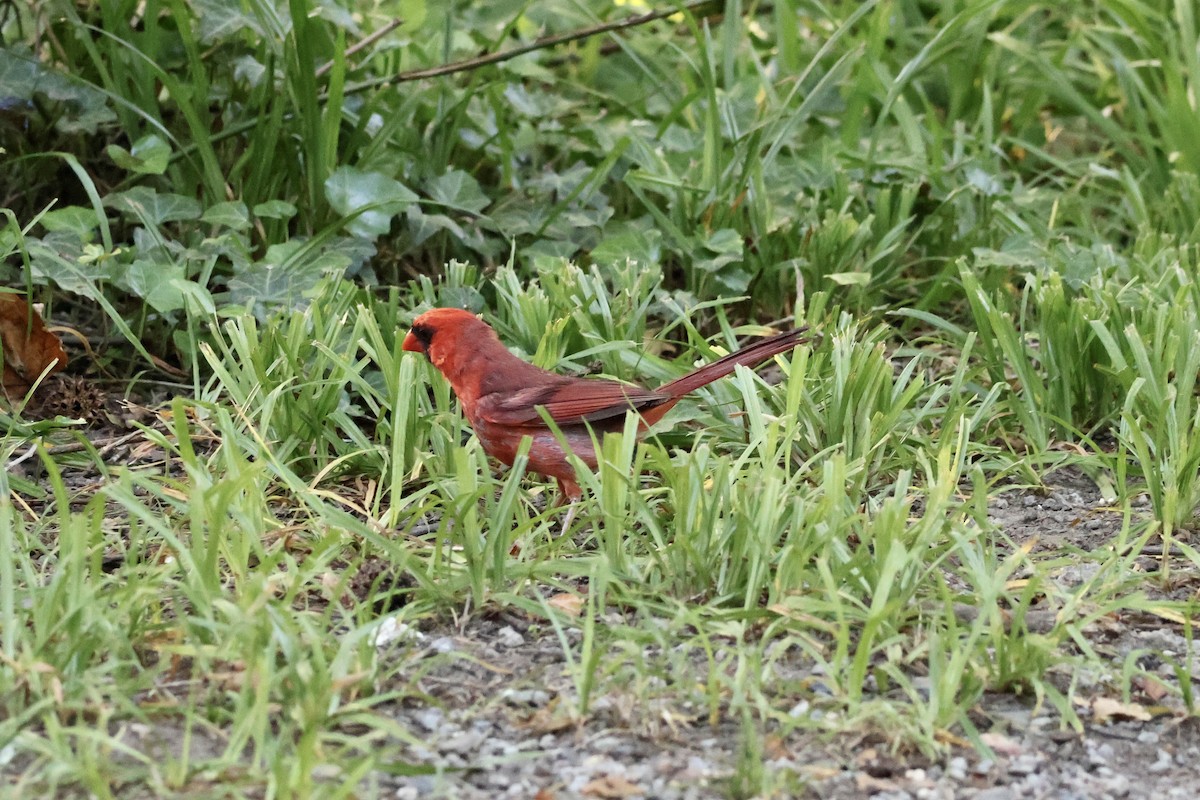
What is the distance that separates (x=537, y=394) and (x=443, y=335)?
294 millimetres

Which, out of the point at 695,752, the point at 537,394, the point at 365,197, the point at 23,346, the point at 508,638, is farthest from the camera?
the point at 365,197

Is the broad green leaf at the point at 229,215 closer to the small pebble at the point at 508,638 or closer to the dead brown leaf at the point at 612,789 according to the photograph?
the small pebble at the point at 508,638

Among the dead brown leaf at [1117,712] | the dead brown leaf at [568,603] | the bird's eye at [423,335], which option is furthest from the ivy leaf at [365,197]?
the dead brown leaf at [1117,712]

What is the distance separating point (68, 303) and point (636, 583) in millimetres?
2201

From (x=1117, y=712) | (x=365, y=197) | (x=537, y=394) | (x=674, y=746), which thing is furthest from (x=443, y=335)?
(x=1117, y=712)

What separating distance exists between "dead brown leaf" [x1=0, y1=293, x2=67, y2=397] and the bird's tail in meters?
1.59

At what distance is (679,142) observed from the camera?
16.1 feet

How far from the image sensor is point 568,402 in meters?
3.38

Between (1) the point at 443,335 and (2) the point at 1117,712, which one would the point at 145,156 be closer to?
(1) the point at 443,335

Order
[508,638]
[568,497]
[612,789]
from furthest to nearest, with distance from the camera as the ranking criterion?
1. [568,497]
2. [508,638]
3. [612,789]

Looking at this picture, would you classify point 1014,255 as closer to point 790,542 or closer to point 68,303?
point 790,542

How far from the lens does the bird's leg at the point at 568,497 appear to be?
10.0ft

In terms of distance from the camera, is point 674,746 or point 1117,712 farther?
point 1117,712

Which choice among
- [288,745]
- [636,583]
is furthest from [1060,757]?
[288,745]
